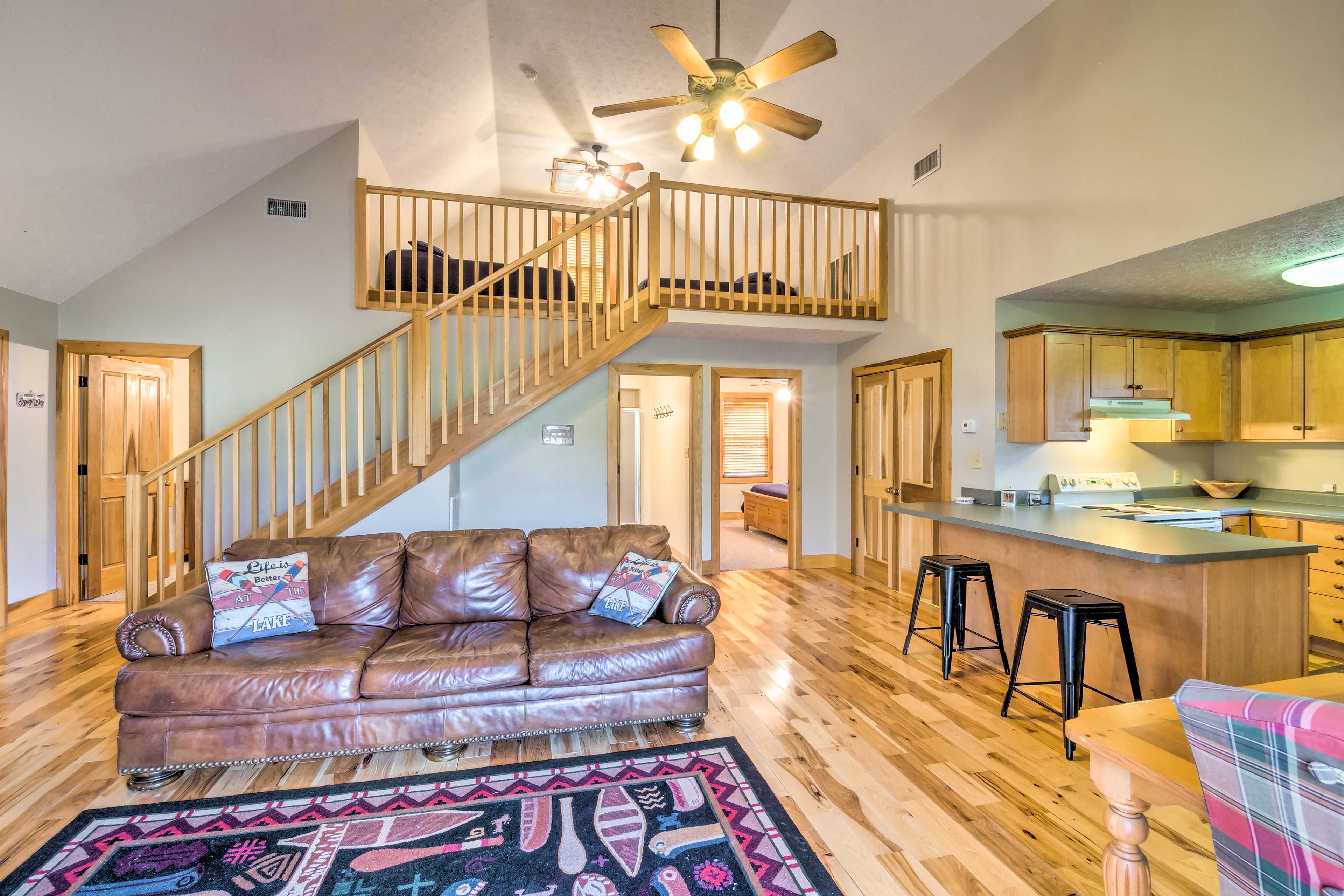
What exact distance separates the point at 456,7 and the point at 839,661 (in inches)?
198

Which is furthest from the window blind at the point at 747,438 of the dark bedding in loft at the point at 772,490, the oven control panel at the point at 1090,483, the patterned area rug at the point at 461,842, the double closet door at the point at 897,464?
the patterned area rug at the point at 461,842

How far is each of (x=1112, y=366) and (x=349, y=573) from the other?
4933 millimetres

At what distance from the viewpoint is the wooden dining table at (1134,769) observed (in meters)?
1.16

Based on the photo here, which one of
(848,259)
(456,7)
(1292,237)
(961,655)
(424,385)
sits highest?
(456,7)

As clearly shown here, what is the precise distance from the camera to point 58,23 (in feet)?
9.03

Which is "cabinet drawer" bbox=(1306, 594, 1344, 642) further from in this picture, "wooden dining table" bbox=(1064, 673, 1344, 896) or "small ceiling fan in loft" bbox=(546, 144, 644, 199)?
"small ceiling fan in loft" bbox=(546, 144, 644, 199)

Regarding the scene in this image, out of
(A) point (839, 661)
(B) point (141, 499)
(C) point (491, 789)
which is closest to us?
(C) point (491, 789)

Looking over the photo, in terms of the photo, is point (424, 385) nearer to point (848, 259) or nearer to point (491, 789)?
point (491, 789)

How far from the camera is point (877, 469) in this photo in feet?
18.1

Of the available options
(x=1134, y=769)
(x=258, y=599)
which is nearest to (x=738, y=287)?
(x=258, y=599)

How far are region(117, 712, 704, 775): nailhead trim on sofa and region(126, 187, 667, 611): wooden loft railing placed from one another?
146 cm

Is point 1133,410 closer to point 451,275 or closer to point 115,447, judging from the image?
point 451,275

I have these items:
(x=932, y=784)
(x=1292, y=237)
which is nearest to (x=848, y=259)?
(x=1292, y=237)

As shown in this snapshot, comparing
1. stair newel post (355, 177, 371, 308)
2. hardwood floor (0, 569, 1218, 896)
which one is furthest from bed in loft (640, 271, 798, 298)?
hardwood floor (0, 569, 1218, 896)
